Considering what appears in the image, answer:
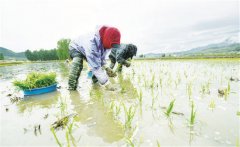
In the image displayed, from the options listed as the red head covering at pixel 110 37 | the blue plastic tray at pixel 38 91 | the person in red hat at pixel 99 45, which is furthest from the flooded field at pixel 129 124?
the red head covering at pixel 110 37

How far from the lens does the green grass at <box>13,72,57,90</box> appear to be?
5.76 m

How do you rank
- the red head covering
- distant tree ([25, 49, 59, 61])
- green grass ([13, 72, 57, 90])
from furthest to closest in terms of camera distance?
distant tree ([25, 49, 59, 61]) → green grass ([13, 72, 57, 90]) → the red head covering

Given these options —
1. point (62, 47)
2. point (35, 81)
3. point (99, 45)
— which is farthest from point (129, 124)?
point (62, 47)

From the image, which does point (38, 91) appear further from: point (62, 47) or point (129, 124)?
point (62, 47)

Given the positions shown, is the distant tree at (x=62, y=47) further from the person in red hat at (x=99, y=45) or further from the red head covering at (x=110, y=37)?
the red head covering at (x=110, y=37)

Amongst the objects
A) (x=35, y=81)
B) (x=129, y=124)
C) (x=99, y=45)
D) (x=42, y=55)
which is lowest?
(x=129, y=124)

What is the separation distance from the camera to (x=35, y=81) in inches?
232

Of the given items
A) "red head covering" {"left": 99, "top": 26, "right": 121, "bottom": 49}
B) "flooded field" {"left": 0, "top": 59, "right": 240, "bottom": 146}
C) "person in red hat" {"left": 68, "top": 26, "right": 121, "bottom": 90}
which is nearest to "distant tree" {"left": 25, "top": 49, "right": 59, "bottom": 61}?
"person in red hat" {"left": 68, "top": 26, "right": 121, "bottom": 90}

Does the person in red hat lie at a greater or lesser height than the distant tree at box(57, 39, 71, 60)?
lesser

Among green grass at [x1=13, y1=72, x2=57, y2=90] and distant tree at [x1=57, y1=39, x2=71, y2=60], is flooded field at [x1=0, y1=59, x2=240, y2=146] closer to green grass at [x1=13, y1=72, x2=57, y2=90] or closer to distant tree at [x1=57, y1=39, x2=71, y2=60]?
green grass at [x1=13, y1=72, x2=57, y2=90]

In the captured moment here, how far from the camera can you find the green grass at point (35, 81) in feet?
18.9

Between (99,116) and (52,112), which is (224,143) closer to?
(99,116)

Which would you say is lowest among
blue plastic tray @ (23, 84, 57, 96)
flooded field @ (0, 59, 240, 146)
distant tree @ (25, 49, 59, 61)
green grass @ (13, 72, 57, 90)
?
flooded field @ (0, 59, 240, 146)

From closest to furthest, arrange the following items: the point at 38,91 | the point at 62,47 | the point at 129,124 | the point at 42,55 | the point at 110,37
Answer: the point at 129,124
the point at 110,37
the point at 38,91
the point at 62,47
the point at 42,55
